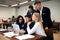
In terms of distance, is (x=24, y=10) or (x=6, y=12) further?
(x=6, y=12)

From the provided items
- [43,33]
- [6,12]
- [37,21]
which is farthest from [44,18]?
[6,12]

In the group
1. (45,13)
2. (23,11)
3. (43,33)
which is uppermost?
(23,11)

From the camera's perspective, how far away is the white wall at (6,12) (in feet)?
46.5

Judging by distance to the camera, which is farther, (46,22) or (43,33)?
(46,22)

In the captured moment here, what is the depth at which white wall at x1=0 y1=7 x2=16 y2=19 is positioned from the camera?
14.2m

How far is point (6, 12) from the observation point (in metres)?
14.5

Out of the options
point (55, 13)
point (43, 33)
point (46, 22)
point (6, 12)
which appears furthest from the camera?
point (6, 12)

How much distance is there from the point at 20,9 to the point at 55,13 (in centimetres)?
584

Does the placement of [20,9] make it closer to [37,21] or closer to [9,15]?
[9,15]

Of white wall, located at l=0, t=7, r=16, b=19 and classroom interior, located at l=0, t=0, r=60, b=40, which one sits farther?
white wall, located at l=0, t=7, r=16, b=19

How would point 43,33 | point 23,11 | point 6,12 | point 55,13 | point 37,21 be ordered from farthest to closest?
point 6,12, point 23,11, point 55,13, point 37,21, point 43,33

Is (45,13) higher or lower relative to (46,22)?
higher

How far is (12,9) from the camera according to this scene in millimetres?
14977

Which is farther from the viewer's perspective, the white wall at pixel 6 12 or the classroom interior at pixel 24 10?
the white wall at pixel 6 12
